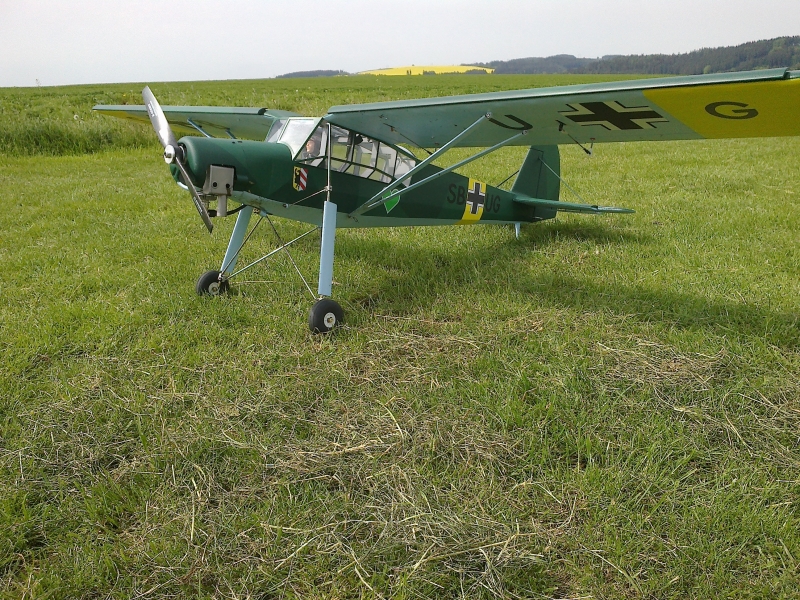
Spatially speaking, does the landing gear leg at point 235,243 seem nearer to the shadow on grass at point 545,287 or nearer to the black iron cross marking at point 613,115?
the shadow on grass at point 545,287

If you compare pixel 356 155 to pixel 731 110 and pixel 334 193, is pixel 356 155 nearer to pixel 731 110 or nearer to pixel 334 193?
pixel 334 193

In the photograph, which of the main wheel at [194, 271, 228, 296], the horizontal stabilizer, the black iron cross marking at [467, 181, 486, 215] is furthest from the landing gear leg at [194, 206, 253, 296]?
the horizontal stabilizer

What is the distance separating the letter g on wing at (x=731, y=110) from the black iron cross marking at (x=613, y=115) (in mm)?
382

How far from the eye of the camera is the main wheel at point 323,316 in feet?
14.0

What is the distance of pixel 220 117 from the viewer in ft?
20.6

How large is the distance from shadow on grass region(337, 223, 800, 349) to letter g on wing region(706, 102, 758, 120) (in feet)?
5.42

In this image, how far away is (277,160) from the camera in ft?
14.9

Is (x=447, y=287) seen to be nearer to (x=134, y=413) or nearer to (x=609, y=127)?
(x=609, y=127)

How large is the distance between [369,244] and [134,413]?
4.08 meters

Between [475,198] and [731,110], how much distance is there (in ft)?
10.6

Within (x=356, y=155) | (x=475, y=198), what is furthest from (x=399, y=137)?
(x=475, y=198)

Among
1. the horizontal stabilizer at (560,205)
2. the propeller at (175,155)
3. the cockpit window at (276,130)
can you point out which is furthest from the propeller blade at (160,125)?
the horizontal stabilizer at (560,205)

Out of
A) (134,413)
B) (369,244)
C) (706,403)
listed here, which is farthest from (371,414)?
(369,244)

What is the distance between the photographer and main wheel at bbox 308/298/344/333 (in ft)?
14.0
